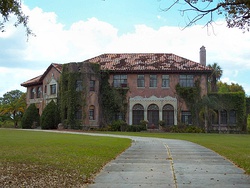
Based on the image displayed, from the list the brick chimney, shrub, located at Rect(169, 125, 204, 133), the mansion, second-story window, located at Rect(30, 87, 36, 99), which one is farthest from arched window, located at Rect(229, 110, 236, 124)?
second-story window, located at Rect(30, 87, 36, 99)

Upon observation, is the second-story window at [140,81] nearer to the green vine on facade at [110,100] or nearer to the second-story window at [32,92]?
the green vine on facade at [110,100]

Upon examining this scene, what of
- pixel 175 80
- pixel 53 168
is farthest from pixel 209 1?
pixel 175 80

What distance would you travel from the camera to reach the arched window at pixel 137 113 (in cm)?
4434

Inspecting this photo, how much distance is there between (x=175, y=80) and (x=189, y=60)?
375 cm

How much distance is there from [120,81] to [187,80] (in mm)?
8109

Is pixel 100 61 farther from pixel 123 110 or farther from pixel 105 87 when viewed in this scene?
pixel 123 110

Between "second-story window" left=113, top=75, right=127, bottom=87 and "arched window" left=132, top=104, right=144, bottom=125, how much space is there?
3.06m

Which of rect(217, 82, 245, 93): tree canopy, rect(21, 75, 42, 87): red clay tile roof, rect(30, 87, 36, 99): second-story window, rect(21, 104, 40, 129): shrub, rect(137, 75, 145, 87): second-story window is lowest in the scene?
rect(21, 104, 40, 129): shrub

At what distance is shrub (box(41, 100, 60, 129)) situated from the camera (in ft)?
145

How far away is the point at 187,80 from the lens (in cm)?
4384

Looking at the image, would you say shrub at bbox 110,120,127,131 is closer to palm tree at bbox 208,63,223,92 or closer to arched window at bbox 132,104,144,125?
arched window at bbox 132,104,144,125

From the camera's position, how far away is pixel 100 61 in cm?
4694

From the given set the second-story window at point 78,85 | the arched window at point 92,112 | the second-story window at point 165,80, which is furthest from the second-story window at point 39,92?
the second-story window at point 165,80

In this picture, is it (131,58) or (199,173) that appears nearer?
(199,173)
